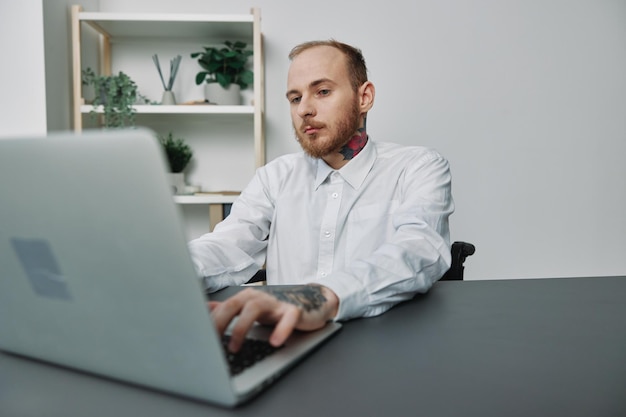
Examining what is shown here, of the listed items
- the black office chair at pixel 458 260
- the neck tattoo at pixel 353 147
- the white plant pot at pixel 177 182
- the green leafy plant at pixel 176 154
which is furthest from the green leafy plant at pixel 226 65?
the black office chair at pixel 458 260

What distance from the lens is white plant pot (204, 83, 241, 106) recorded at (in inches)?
92.1

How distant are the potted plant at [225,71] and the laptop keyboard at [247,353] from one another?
6.50ft

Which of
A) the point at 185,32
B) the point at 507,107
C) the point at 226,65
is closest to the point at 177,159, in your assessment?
the point at 226,65

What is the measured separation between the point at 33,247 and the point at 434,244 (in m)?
0.71

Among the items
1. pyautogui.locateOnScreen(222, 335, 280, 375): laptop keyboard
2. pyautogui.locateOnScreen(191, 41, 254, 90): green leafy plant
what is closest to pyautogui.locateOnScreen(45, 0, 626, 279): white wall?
pyautogui.locateOnScreen(191, 41, 254, 90): green leafy plant

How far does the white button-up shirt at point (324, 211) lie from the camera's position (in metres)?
1.19

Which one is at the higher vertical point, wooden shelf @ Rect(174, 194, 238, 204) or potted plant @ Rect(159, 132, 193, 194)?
potted plant @ Rect(159, 132, 193, 194)

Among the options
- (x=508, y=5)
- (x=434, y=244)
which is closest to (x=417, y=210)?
(x=434, y=244)

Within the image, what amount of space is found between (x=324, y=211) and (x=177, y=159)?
4.08 feet

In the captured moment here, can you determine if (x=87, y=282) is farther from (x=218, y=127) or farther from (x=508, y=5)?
(x=508, y=5)

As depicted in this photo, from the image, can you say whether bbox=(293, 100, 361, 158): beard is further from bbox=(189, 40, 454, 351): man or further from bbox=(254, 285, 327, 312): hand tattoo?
bbox=(254, 285, 327, 312): hand tattoo

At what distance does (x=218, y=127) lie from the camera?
8.45ft

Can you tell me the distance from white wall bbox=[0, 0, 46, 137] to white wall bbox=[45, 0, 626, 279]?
889 millimetres

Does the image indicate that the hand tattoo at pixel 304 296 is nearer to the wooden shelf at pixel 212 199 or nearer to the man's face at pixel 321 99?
the man's face at pixel 321 99
